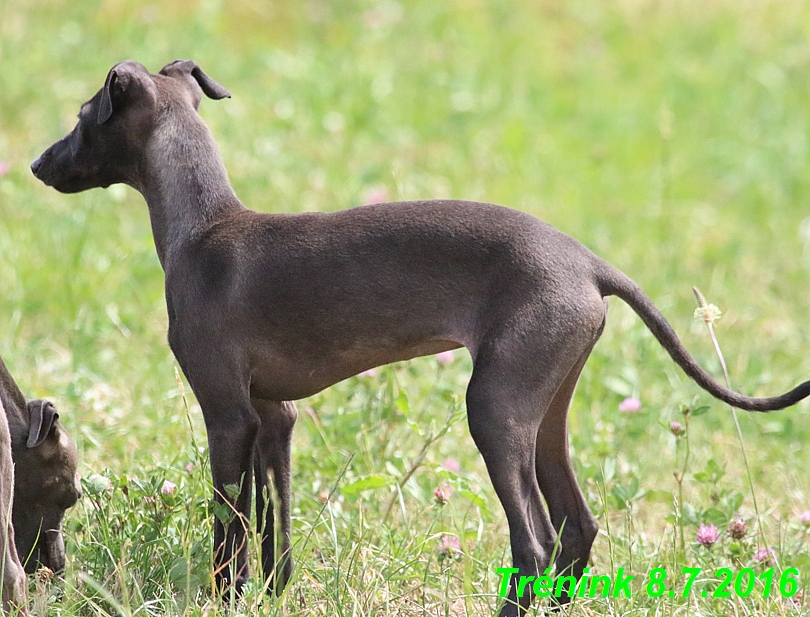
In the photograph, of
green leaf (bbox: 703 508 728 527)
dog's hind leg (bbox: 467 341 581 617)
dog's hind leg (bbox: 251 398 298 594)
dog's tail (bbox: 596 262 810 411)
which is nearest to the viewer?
dog's hind leg (bbox: 467 341 581 617)

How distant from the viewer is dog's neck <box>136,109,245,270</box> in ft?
12.5

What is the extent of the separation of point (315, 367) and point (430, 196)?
478cm

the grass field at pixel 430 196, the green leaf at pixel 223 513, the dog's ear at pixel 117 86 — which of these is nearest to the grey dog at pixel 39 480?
the grass field at pixel 430 196

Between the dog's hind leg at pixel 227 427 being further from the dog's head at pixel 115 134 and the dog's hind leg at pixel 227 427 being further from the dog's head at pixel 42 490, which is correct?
the dog's head at pixel 115 134

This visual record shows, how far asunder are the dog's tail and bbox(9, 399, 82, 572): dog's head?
5.75ft

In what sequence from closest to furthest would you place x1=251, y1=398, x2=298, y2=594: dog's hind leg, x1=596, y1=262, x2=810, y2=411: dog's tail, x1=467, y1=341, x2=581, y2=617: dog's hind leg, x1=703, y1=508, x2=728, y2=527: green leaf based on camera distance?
1. x1=467, y1=341, x2=581, y2=617: dog's hind leg
2. x1=596, y1=262, x2=810, y2=411: dog's tail
3. x1=251, y1=398, x2=298, y2=594: dog's hind leg
4. x1=703, y1=508, x2=728, y2=527: green leaf

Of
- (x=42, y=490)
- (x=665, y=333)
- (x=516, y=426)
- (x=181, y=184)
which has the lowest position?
(x=42, y=490)

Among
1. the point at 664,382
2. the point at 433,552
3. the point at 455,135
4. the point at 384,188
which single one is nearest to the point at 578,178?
the point at 455,135

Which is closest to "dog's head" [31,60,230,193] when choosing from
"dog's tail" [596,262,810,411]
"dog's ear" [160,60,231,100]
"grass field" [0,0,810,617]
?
"dog's ear" [160,60,231,100]

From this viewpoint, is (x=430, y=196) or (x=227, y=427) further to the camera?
(x=430, y=196)

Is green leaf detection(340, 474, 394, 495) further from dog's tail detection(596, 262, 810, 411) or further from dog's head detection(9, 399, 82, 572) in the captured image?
dog's tail detection(596, 262, 810, 411)

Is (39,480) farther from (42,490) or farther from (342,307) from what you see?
(342,307)

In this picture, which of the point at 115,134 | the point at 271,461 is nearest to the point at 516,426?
the point at 271,461

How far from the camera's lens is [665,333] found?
356 centimetres
